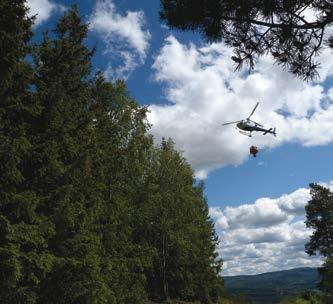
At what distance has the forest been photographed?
48.9 feet

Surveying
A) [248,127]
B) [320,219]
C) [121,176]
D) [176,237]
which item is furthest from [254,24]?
[320,219]

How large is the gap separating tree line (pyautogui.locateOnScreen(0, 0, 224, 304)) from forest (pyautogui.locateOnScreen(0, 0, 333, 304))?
1.6 inches

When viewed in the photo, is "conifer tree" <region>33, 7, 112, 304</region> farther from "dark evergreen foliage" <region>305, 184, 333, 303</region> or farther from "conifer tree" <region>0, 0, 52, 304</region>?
"dark evergreen foliage" <region>305, 184, 333, 303</region>

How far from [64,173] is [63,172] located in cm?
65

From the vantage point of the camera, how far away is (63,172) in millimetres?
16875

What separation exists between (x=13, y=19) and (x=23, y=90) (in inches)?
99.7

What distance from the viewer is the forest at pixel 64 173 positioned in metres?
14.9

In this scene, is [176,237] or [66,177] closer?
[66,177]

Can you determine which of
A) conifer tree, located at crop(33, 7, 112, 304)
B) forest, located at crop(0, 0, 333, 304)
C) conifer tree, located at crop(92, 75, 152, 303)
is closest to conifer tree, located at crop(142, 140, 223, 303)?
conifer tree, located at crop(92, 75, 152, 303)

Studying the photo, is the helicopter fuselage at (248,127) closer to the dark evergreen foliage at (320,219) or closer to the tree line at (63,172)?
the tree line at (63,172)

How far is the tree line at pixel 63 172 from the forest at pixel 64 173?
0.13 feet

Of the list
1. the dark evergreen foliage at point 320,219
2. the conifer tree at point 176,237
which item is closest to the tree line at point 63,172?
the conifer tree at point 176,237

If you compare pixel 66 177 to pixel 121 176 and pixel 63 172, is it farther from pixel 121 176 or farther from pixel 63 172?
pixel 121 176

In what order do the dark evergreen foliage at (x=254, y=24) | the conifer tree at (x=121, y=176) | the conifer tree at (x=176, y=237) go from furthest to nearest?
the conifer tree at (x=176, y=237), the conifer tree at (x=121, y=176), the dark evergreen foliage at (x=254, y=24)
